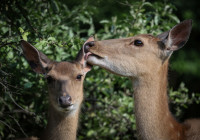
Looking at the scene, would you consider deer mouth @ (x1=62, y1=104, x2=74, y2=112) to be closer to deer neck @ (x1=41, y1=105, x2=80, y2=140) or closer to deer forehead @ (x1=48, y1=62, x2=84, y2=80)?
deer neck @ (x1=41, y1=105, x2=80, y2=140)

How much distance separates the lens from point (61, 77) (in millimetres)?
5195

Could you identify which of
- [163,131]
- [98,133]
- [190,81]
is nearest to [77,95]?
[163,131]

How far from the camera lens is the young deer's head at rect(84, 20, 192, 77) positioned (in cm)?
502

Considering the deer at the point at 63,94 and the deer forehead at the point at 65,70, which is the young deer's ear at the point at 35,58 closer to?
the deer at the point at 63,94

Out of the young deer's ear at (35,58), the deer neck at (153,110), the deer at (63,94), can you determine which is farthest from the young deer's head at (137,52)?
the young deer's ear at (35,58)

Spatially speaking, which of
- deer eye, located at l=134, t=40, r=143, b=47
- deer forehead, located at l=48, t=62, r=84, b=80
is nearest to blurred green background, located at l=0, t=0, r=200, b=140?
deer forehead, located at l=48, t=62, r=84, b=80

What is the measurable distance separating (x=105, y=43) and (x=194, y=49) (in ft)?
15.0

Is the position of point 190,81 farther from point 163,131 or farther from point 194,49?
point 163,131

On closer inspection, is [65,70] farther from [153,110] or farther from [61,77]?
[153,110]

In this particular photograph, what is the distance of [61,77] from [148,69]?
3.80 feet

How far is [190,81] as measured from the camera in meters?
8.63

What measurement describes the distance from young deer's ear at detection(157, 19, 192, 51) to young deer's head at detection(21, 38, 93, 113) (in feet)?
3.47

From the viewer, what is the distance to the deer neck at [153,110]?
4.88m

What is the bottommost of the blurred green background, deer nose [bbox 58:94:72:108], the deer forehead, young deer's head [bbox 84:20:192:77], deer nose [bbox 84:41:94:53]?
the blurred green background
